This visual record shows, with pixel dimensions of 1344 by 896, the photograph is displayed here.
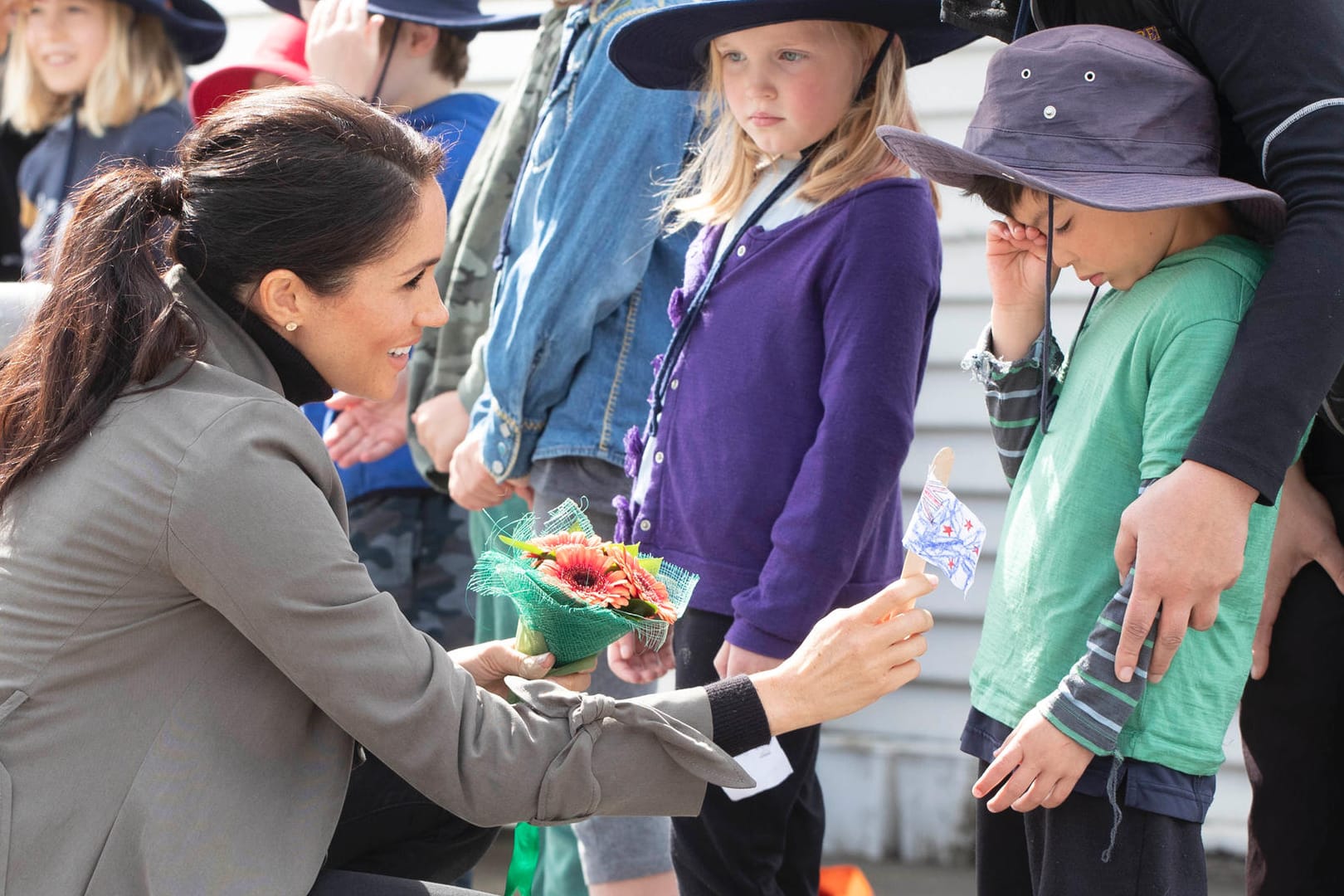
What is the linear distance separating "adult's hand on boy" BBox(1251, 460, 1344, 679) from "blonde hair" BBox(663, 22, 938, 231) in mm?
908

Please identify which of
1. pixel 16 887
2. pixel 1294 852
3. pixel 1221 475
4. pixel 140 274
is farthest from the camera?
pixel 1294 852

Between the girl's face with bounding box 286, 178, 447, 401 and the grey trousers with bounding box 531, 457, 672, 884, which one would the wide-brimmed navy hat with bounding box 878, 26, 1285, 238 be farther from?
the grey trousers with bounding box 531, 457, 672, 884

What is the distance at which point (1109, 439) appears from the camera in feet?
6.42

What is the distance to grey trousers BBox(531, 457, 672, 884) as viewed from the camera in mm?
2977

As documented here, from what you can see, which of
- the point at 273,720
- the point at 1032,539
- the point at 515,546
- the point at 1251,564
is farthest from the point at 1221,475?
the point at 273,720

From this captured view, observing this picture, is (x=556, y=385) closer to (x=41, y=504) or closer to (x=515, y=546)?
(x=515, y=546)

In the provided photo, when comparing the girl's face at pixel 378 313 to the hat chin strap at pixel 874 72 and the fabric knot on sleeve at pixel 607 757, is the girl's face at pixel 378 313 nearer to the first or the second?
the fabric knot on sleeve at pixel 607 757

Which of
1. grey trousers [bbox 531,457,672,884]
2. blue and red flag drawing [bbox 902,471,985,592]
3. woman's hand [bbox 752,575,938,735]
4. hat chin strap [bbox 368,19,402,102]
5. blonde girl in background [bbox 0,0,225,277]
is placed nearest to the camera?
blue and red flag drawing [bbox 902,471,985,592]

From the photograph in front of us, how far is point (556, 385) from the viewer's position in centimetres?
303

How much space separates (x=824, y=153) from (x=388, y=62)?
1.71 meters

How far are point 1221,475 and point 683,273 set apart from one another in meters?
1.56

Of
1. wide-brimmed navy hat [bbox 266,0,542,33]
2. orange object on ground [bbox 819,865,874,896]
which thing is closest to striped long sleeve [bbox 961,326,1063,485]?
orange object on ground [bbox 819,865,874,896]

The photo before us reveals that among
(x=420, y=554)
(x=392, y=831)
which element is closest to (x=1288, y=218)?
(x=392, y=831)

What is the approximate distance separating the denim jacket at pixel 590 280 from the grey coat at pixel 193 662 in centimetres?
101
